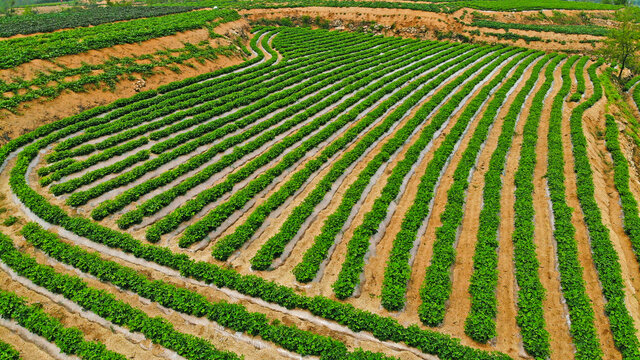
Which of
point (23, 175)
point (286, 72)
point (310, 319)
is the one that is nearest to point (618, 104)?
point (286, 72)

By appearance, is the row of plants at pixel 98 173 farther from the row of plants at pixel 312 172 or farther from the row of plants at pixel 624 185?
the row of plants at pixel 624 185

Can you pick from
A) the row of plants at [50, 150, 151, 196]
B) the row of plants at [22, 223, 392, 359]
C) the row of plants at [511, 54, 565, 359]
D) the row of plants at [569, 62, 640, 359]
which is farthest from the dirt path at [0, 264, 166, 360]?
the row of plants at [569, 62, 640, 359]

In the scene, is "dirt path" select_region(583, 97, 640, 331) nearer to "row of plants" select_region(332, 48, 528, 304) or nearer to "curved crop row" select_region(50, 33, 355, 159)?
"row of plants" select_region(332, 48, 528, 304)

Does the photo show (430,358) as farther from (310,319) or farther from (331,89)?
(331,89)

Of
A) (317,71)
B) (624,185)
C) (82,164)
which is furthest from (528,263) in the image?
(317,71)

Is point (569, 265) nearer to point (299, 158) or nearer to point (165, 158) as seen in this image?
point (299, 158)
